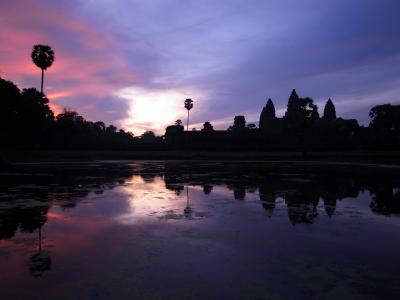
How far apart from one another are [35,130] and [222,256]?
5771cm

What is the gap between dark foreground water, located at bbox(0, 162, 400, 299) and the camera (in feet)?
17.6

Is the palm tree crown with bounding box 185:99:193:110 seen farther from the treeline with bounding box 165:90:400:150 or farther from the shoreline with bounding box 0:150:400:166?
the shoreline with bounding box 0:150:400:166

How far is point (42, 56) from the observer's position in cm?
6334

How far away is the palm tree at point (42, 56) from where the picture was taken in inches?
2488

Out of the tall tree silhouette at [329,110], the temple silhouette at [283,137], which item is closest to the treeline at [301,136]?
the temple silhouette at [283,137]

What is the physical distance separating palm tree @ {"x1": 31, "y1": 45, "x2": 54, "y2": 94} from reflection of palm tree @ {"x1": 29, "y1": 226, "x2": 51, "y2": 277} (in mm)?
62552

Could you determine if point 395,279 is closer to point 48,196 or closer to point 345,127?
point 48,196

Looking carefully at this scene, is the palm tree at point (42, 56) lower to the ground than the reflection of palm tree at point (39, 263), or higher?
higher

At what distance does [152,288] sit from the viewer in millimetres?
5324

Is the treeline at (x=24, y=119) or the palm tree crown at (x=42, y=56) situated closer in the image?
the treeline at (x=24, y=119)

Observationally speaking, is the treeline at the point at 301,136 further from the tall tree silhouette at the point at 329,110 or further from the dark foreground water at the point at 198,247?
the dark foreground water at the point at 198,247

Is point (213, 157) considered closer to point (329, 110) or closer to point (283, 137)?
point (283, 137)

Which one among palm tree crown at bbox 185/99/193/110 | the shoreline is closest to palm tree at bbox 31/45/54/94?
the shoreline

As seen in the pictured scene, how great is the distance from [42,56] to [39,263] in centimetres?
6451
